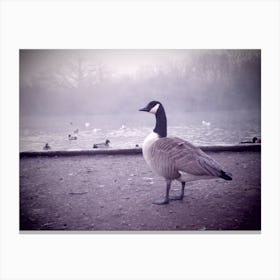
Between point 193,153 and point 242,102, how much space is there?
1.05 metres

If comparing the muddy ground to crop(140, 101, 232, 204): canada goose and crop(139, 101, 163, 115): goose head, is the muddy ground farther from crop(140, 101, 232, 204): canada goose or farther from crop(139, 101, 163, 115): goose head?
crop(139, 101, 163, 115): goose head

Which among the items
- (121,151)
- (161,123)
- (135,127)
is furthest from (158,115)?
(121,151)

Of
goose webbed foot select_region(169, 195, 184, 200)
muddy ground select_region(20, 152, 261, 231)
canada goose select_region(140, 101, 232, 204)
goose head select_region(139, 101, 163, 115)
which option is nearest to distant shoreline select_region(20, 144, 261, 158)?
muddy ground select_region(20, 152, 261, 231)

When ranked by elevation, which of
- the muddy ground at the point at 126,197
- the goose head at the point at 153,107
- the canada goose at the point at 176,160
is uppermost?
the goose head at the point at 153,107

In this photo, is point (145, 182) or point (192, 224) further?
point (145, 182)

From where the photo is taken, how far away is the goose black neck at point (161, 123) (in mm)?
2979

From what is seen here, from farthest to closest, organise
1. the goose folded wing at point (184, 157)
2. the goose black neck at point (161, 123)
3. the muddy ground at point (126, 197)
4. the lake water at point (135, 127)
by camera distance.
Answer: the lake water at point (135, 127) < the goose black neck at point (161, 123) < the muddy ground at point (126, 197) < the goose folded wing at point (184, 157)

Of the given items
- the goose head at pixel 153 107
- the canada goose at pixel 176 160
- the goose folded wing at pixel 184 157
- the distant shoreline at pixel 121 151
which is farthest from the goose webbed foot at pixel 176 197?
the goose head at pixel 153 107

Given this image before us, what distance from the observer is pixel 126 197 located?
9.89 ft

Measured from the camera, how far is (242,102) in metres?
3.20

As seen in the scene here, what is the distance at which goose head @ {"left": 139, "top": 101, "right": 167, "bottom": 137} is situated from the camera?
9.79 ft

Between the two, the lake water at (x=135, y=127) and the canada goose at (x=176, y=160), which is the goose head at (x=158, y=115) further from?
the lake water at (x=135, y=127)
